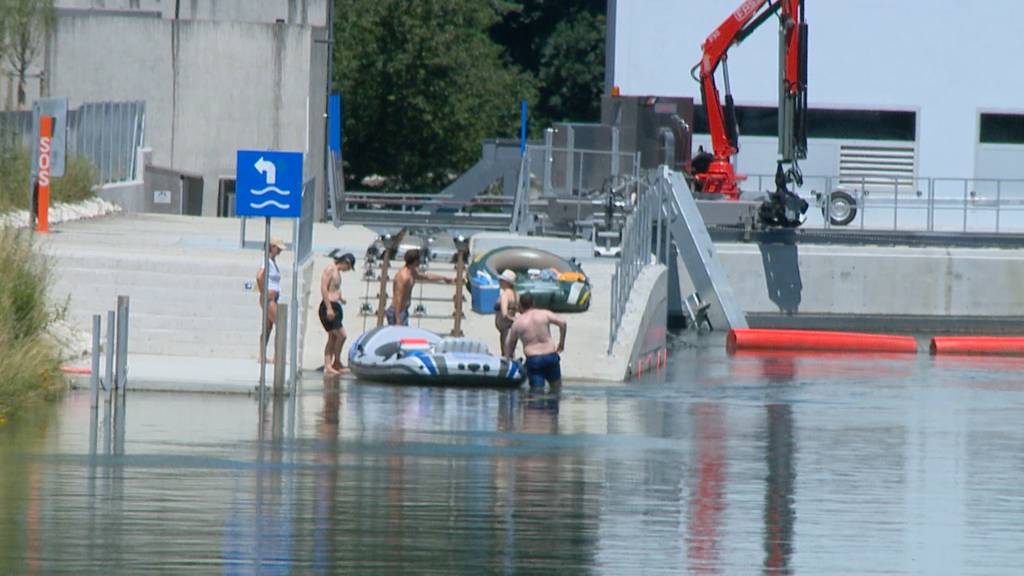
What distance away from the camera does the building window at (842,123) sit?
51.5 meters

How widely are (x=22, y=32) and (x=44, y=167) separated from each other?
11.8 m

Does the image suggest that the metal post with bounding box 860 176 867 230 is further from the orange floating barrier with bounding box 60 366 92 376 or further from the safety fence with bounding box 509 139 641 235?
the orange floating barrier with bounding box 60 366 92 376

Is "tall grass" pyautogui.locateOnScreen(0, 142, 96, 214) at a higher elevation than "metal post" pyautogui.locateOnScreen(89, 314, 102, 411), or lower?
higher

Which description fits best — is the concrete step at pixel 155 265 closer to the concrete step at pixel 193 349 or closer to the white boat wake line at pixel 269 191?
the concrete step at pixel 193 349

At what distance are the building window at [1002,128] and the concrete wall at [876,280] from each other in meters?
6.75

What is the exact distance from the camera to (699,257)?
138 ft

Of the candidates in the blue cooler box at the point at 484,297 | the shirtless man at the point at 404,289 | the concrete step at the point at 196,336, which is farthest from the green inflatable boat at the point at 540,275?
the concrete step at the point at 196,336

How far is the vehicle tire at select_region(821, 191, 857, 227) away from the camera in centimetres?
4616

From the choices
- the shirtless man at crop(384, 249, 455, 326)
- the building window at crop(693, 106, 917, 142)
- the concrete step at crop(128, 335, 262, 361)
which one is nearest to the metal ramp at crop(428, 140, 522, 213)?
the building window at crop(693, 106, 917, 142)

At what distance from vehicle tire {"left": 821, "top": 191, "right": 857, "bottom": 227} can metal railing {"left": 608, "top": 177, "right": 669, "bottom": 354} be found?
18.3ft

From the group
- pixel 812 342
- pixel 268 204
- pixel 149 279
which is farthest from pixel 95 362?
pixel 812 342

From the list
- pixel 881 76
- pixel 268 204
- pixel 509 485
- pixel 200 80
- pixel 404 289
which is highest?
pixel 881 76

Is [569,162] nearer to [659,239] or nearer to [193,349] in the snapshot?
[659,239]

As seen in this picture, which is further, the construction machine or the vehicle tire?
the vehicle tire
